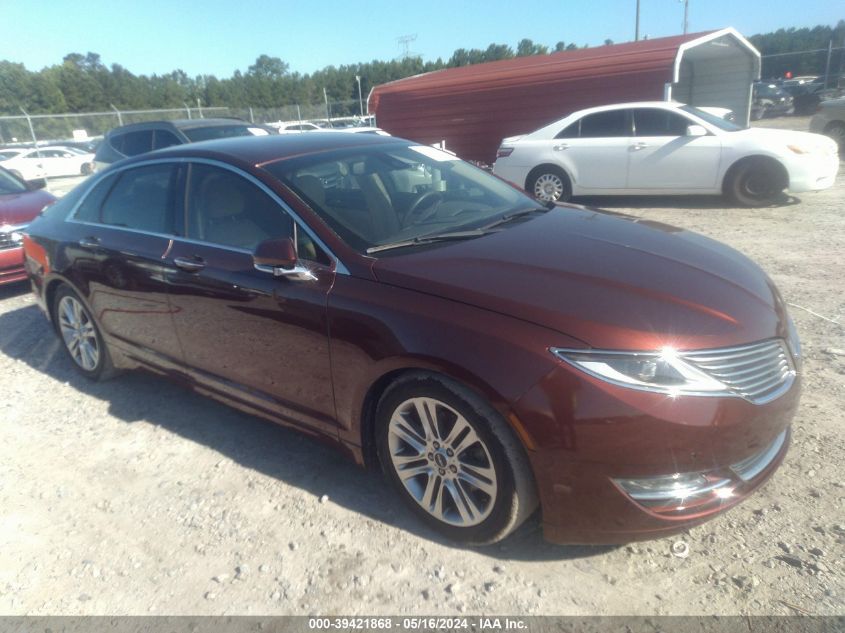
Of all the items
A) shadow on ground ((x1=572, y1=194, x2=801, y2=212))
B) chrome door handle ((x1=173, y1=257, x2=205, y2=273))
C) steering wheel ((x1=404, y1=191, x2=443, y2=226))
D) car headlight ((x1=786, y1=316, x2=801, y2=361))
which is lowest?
shadow on ground ((x1=572, y1=194, x2=801, y2=212))

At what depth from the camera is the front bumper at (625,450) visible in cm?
213

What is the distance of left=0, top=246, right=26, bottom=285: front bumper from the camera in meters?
6.52

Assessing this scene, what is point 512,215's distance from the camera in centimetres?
345

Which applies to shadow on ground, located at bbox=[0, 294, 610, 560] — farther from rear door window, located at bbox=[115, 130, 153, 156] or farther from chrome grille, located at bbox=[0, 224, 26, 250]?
rear door window, located at bbox=[115, 130, 153, 156]

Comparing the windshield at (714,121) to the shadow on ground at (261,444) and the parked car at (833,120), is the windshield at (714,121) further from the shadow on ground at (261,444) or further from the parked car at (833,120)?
the shadow on ground at (261,444)

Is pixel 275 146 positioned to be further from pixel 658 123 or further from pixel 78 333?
pixel 658 123

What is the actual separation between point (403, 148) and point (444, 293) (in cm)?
163

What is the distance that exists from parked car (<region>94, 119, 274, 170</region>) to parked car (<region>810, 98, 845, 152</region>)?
12098 millimetres

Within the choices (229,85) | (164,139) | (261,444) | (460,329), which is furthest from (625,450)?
(229,85)

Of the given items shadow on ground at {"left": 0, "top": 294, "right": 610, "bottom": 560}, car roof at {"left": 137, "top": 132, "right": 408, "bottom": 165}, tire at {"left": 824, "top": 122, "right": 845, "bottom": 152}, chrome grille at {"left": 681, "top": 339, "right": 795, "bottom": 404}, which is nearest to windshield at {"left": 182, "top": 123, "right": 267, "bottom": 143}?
shadow on ground at {"left": 0, "top": 294, "right": 610, "bottom": 560}

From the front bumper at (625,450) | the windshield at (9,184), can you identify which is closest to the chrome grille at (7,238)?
the windshield at (9,184)

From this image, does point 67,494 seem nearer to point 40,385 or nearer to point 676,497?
point 40,385

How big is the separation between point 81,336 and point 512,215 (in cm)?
326

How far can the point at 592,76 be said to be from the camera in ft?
39.9
